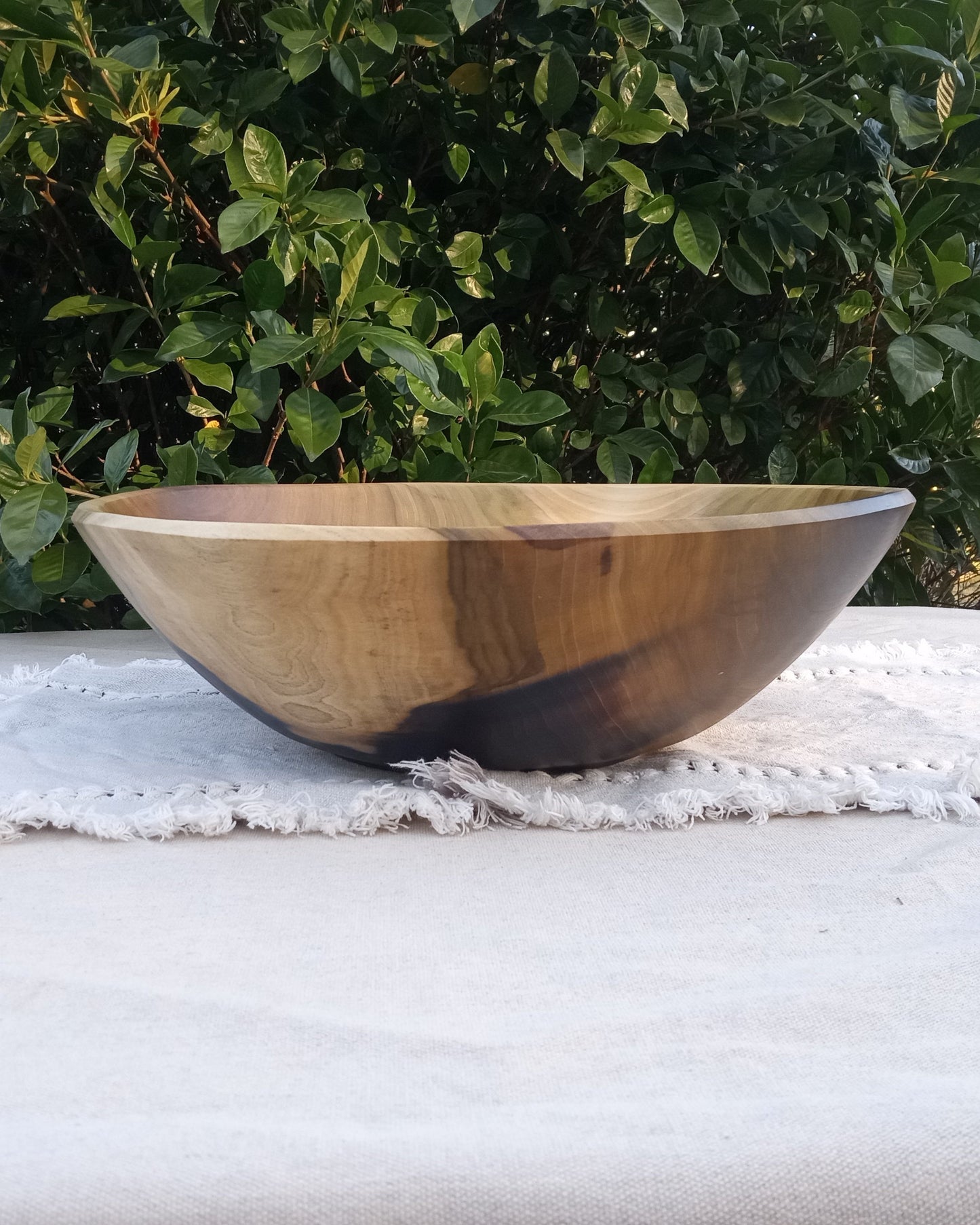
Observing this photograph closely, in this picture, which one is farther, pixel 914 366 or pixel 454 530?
pixel 914 366

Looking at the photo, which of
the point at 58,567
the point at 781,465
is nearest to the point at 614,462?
the point at 781,465

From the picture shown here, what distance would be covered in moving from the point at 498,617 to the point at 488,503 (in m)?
0.26

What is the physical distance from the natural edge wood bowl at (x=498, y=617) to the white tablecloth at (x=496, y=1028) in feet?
0.16

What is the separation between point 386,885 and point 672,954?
11 centimetres

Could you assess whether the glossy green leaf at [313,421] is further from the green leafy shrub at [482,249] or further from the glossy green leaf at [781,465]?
the glossy green leaf at [781,465]

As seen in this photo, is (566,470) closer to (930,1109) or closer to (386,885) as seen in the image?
(386,885)

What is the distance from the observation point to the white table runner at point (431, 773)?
0.41m

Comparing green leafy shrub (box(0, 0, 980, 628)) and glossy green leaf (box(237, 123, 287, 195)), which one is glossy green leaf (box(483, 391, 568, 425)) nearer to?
green leafy shrub (box(0, 0, 980, 628))

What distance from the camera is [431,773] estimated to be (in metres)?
0.42

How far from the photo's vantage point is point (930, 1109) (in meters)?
0.22

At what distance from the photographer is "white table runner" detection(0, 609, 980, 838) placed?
0.41m

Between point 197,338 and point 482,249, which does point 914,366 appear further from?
point 197,338

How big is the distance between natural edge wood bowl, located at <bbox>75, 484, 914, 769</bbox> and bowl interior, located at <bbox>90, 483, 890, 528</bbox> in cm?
14

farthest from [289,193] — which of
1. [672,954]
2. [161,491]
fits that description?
[672,954]
